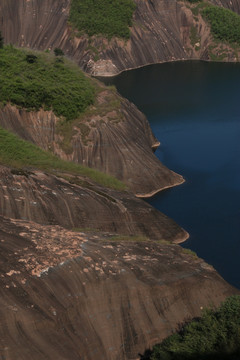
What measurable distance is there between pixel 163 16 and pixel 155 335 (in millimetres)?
69913

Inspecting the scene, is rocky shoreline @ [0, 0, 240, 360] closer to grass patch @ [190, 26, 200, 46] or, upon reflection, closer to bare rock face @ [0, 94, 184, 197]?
bare rock face @ [0, 94, 184, 197]

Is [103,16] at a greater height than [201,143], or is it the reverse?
[103,16]

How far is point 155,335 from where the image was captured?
84.1 feet

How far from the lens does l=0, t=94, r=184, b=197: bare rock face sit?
44.3m

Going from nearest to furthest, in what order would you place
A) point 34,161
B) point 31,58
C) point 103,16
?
point 34,161 → point 31,58 → point 103,16

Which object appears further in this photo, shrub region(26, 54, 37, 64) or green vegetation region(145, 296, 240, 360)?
shrub region(26, 54, 37, 64)

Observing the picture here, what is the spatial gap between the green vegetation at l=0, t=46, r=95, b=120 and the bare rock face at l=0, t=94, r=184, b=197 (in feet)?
2.74

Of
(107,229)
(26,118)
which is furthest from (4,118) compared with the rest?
(107,229)

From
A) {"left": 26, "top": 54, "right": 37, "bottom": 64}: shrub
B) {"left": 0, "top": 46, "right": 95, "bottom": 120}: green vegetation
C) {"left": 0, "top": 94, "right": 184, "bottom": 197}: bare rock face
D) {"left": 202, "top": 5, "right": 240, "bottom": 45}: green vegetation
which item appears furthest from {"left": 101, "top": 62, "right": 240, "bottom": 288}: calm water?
{"left": 26, "top": 54, "right": 37, "bottom": 64}: shrub

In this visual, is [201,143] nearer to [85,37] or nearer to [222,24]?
[85,37]

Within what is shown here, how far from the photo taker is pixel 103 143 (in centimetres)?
4562

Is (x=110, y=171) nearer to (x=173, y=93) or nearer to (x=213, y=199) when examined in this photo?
(x=213, y=199)

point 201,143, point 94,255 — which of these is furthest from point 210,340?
point 201,143

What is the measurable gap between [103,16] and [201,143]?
3502 centimetres
